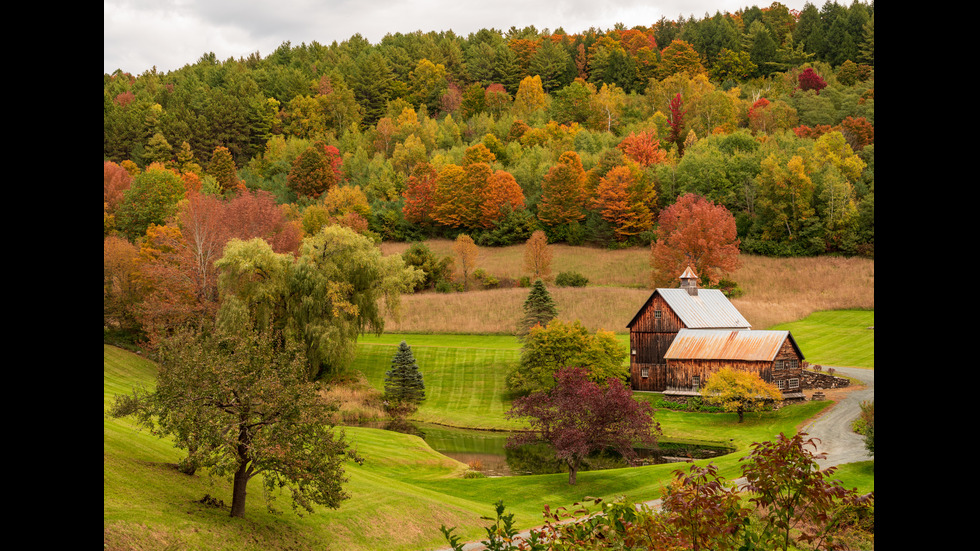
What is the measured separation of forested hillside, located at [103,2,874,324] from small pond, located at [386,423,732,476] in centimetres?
1920

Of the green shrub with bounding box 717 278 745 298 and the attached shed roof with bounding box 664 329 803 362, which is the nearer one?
the attached shed roof with bounding box 664 329 803 362

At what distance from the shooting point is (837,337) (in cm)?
4866

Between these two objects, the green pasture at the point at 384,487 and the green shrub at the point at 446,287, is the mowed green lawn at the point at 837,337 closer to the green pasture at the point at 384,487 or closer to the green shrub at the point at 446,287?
the green pasture at the point at 384,487

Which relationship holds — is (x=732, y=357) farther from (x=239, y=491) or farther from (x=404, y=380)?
(x=239, y=491)

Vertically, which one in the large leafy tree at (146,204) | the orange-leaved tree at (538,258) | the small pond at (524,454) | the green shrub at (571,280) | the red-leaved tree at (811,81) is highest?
the red-leaved tree at (811,81)

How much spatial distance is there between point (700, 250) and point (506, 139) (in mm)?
57552

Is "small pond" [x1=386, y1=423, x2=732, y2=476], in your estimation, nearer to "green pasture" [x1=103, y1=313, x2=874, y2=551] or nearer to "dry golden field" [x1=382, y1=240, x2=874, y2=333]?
"green pasture" [x1=103, y1=313, x2=874, y2=551]

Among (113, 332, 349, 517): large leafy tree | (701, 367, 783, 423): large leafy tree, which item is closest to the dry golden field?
(701, 367, 783, 423): large leafy tree

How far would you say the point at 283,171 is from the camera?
98.4 meters

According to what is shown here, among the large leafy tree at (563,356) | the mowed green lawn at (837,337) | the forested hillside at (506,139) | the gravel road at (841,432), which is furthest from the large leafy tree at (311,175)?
the gravel road at (841,432)

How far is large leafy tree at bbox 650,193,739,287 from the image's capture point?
56.7m

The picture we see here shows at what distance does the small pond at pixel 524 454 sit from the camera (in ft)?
93.1
